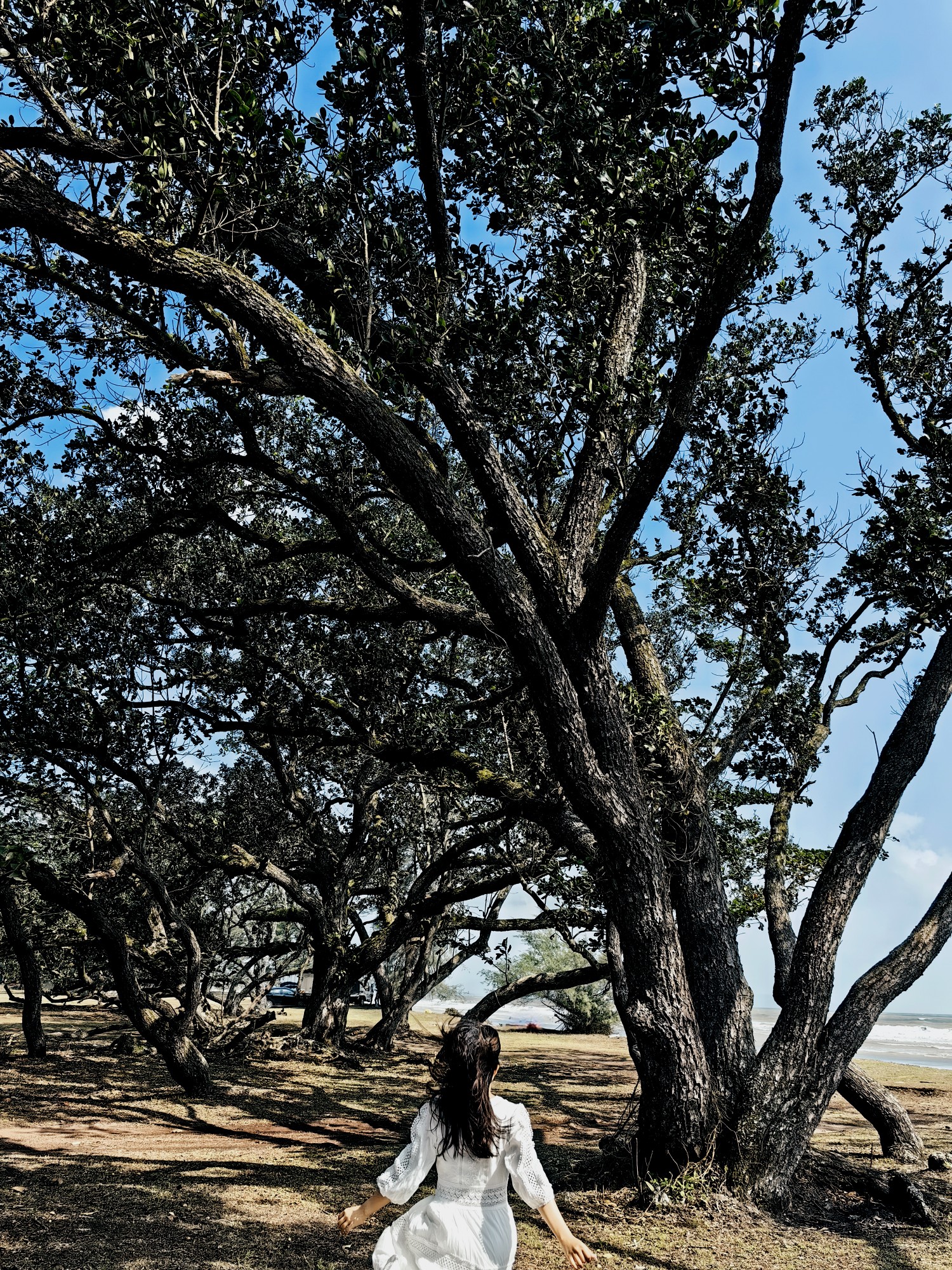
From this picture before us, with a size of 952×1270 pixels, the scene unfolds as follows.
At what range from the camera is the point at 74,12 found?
6.23 m

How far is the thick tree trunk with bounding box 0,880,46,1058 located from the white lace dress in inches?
332

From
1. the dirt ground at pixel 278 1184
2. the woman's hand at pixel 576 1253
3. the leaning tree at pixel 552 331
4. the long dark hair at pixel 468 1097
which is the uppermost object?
the leaning tree at pixel 552 331

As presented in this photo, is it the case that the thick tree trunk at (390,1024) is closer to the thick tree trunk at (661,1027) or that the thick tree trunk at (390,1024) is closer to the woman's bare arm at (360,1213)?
the thick tree trunk at (661,1027)

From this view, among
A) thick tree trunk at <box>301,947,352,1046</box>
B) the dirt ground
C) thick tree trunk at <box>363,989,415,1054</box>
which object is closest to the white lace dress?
the dirt ground

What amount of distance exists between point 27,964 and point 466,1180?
12.0 m

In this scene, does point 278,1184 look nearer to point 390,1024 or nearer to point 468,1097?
point 468,1097

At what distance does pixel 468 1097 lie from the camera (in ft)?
12.6

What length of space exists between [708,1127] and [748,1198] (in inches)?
22.6

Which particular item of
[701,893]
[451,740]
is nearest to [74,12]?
[451,740]

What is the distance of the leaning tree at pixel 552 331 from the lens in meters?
5.91

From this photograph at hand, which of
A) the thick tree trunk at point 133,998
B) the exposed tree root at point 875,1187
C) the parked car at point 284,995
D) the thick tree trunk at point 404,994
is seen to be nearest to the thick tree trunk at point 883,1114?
the exposed tree root at point 875,1187

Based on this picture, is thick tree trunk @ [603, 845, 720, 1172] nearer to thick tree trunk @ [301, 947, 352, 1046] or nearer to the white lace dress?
the white lace dress

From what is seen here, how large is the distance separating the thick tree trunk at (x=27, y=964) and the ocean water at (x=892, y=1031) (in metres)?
10.3

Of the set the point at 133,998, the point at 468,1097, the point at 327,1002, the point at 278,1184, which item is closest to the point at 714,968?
the point at 278,1184
